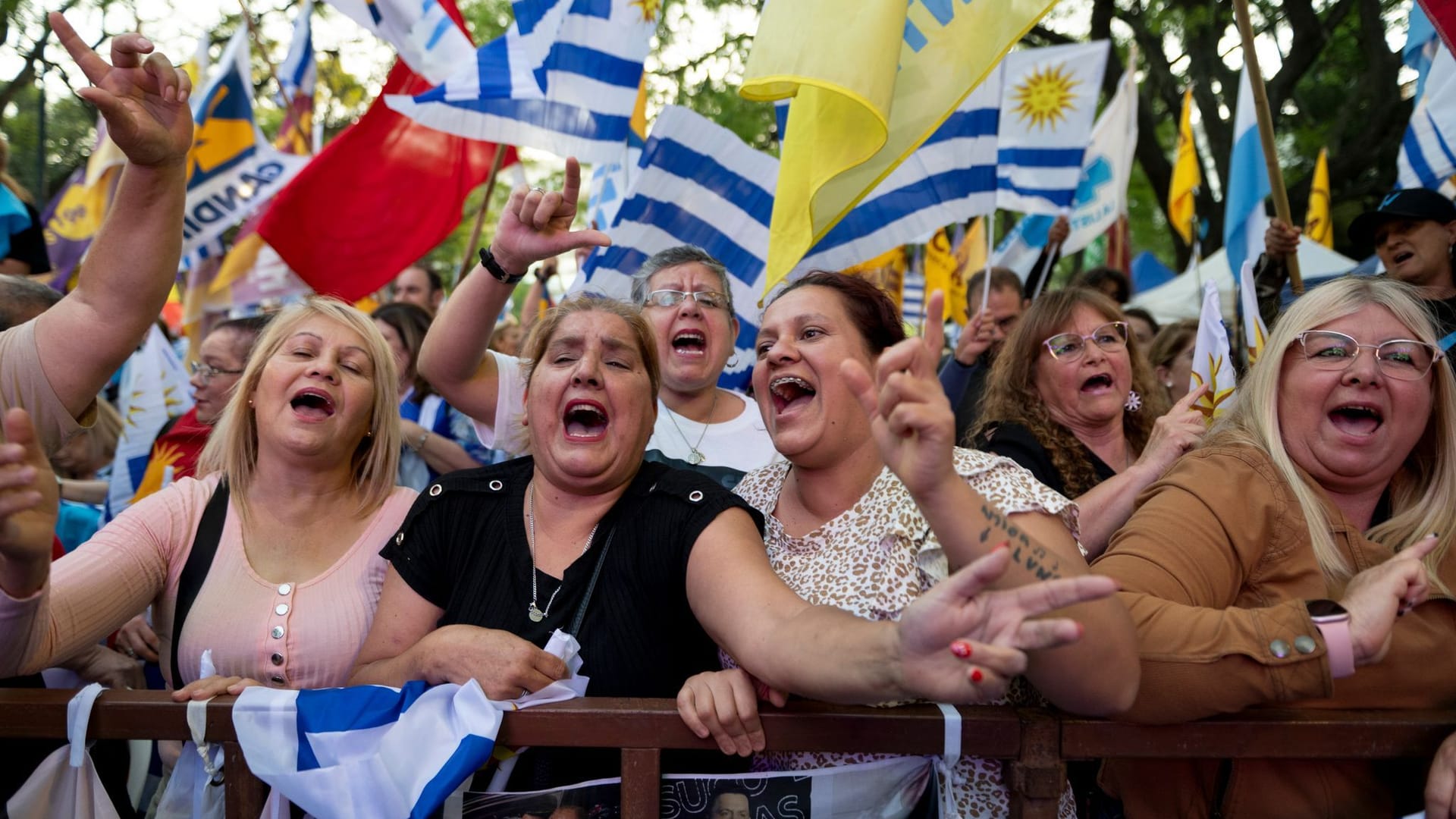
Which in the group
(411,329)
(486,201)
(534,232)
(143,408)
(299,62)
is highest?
(299,62)

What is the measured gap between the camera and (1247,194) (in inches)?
263

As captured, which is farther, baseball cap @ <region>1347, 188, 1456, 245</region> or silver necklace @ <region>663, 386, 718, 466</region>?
baseball cap @ <region>1347, 188, 1456, 245</region>

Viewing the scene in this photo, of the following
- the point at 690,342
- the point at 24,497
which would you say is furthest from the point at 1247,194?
the point at 24,497

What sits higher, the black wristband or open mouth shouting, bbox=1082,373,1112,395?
the black wristband

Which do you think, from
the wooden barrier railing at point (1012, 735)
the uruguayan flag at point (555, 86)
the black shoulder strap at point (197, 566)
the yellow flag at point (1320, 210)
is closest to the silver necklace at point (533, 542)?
the wooden barrier railing at point (1012, 735)

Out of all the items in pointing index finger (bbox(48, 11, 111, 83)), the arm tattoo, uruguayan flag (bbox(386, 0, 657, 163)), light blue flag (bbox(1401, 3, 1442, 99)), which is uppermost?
light blue flag (bbox(1401, 3, 1442, 99))

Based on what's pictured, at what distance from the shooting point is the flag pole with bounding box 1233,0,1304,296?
3992 millimetres

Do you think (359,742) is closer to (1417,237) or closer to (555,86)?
(555,86)

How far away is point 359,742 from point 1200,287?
28.5ft

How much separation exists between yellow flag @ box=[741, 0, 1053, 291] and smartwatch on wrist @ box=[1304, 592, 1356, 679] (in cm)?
162

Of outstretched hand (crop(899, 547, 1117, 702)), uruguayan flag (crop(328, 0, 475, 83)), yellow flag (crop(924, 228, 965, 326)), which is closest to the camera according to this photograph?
outstretched hand (crop(899, 547, 1117, 702))

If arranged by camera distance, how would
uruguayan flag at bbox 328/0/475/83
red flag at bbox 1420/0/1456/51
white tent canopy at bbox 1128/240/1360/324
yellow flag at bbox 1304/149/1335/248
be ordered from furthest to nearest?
1. yellow flag at bbox 1304/149/1335/248
2. white tent canopy at bbox 1128/240/1360/324
3. uruguayan flag at bbox 328/0/475/83
4. red flag at bbox 1420/0/1456/51

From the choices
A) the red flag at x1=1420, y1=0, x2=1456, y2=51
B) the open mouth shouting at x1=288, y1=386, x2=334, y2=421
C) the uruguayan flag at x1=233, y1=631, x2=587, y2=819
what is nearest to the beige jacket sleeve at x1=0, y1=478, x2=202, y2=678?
the open mouth shouting at x1=288, y1=386, x2=334, y2=421

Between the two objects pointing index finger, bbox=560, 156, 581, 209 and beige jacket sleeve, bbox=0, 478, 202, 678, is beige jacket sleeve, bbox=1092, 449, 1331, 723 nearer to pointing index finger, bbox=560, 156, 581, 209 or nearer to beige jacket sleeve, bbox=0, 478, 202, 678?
pointing index finger, bbox=560, 156, 581, 209
